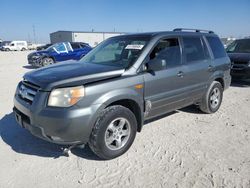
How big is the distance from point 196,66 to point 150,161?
2217 mm

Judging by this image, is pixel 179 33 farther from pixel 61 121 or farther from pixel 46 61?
pixel 46 61

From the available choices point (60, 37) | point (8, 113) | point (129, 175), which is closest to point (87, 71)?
point (129, 175)

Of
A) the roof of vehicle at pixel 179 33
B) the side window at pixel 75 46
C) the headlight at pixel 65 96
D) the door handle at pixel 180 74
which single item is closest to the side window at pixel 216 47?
the roof of vehicle at pixel 179 33

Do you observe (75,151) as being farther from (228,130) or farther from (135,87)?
(228,130)

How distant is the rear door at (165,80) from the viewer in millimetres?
3611

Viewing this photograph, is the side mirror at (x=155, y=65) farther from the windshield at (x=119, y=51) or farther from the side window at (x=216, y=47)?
the side window at (x=216, y=47)

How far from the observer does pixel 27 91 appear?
3.27m

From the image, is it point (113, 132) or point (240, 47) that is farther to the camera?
point (240, 47)

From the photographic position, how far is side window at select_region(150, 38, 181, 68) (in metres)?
3.82

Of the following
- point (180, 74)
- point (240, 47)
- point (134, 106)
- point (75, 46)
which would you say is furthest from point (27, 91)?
point (75, 46)

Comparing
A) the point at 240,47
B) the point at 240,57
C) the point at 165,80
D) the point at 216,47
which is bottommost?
the point at 240,57

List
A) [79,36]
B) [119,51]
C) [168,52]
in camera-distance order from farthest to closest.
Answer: [79,36], [119,51], [168,52]

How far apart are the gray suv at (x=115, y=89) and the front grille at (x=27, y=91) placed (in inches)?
0.6

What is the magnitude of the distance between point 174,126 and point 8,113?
3776 mm
